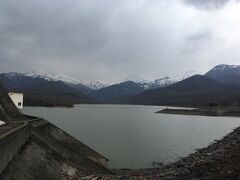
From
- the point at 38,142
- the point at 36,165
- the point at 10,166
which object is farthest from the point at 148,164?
the point at 10,166

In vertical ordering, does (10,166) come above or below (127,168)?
above

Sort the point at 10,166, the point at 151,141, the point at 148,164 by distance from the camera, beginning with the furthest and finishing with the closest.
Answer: the point at 151,141
the point at 148,164
the point at 10,166

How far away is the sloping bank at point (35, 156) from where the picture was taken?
16453 mm

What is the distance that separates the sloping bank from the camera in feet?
54.0

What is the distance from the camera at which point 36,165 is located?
20.1m

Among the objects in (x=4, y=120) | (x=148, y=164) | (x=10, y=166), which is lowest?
(x=148, y=164)

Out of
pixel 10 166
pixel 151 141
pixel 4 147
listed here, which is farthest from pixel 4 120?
pixel 151 141

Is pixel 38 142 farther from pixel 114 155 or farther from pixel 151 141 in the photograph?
pixel 151 141

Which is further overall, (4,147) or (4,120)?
(4,120)

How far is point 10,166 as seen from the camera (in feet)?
55.1

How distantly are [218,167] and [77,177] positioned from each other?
762 centimetres

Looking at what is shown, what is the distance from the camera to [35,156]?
21453 millimetres

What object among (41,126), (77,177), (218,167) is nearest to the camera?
(218,167)

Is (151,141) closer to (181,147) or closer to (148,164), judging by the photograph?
(181,147)
